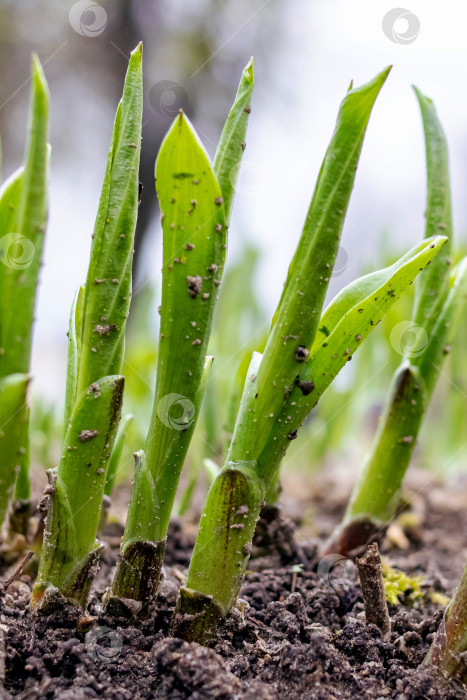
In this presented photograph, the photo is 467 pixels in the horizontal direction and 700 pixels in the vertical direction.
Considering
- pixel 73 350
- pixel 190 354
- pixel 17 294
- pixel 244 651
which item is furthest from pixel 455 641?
pixel 17 294

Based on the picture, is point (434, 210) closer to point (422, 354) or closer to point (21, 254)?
point (422, 354)

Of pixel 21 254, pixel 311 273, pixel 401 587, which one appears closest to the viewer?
pixel 311 273

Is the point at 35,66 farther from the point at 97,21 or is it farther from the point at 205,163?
the point at 97,21

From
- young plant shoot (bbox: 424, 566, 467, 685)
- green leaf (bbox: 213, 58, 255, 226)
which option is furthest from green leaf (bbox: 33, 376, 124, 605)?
young plant shoot (bbox: 424, 566, 467, 685)

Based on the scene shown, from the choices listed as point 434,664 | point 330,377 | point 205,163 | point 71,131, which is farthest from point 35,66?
point 71,131

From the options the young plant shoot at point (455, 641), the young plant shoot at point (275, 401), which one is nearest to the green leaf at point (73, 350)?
the young plant shoot at point (275, 401)

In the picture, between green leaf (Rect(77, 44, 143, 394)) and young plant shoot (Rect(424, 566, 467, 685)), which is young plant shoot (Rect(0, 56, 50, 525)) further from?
young plant shoot (Rect(424, 566, 467, 685))

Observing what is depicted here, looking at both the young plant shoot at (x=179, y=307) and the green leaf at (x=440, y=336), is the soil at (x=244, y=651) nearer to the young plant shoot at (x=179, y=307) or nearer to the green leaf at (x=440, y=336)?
the young plant shoot at (x=179, y=307)
